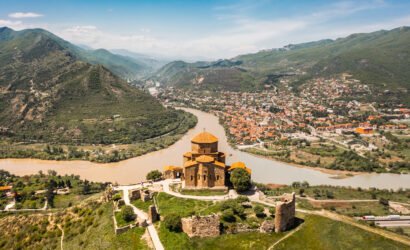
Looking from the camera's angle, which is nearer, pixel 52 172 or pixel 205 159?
pixel 205 159

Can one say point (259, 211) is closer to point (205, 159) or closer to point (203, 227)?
point (203, 227)

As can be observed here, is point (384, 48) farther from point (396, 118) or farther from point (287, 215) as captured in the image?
point (287, 215)

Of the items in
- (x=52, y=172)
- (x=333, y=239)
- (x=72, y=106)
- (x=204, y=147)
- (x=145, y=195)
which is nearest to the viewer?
(x=333, y=239)

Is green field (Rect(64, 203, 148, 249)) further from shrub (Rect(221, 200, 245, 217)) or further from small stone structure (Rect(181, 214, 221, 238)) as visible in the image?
shrub (Rect(221, 200, 245, 217))

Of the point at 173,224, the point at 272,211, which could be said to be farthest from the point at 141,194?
the point at 272,211

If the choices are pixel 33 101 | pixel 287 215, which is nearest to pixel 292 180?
pixel 287 215

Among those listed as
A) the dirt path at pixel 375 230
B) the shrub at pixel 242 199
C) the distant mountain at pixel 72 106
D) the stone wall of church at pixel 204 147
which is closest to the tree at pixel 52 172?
the distant mountain at pixel 72 106

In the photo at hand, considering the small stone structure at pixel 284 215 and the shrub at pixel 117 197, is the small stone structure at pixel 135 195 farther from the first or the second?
the small stone structure at pixel 284 215
